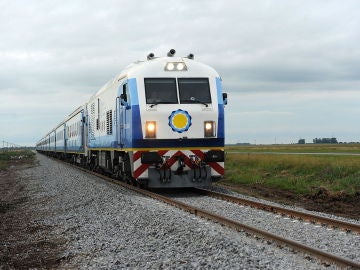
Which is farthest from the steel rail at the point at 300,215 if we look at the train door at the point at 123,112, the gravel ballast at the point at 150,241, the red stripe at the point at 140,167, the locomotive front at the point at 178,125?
the train door at the point at 123,112

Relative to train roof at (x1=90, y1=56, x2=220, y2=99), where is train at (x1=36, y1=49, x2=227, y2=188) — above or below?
below

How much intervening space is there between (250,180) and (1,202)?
418 inches

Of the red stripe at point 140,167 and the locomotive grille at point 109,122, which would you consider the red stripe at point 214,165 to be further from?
the locomotive grille at point 109,122

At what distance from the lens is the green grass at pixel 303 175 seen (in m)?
17.9

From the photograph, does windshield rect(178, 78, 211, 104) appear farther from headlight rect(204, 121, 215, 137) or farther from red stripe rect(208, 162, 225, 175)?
red stripe rect(208, 162, 225, 175)

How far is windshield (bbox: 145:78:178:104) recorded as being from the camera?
14008 millimetres

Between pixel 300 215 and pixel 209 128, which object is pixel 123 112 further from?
pixel 300 215

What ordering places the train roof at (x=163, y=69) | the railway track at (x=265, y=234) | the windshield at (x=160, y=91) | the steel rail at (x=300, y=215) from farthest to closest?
the train roof at (x=163, y=69), the windshield at (x=160, y=91), the steel rail at (x=300, y=215), the railway track at (x=265, y=234)

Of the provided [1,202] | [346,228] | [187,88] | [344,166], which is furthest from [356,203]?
[1,202]

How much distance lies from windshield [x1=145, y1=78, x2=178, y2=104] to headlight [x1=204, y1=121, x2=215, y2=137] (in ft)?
3.48

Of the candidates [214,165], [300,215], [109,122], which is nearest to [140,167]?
[214,165]

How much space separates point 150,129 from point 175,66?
206cm

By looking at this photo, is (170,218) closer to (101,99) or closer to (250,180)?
(101,99)

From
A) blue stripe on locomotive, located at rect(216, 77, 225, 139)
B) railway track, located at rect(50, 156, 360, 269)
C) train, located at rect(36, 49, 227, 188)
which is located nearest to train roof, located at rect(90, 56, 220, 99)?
train, located at rect(36, 49, 227, 188)
